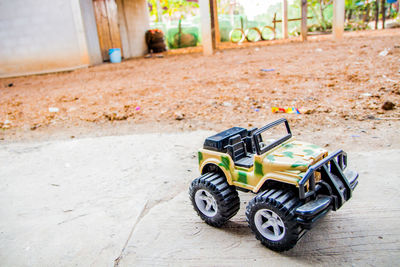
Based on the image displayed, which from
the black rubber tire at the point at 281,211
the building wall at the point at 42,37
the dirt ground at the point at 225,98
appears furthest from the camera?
the building wall at the point at 42,37

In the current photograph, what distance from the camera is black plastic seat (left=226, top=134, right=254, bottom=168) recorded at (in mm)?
2053

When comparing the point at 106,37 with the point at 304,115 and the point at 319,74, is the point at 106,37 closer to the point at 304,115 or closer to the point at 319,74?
the point at 319,74

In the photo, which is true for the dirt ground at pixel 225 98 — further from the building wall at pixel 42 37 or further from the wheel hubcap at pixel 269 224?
the building wall at pixel 42 37

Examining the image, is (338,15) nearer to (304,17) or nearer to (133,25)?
(304,17)

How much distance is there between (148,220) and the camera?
240cm

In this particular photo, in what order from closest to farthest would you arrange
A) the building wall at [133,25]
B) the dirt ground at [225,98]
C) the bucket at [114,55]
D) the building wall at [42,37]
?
the dirt ground at [225,98] → the building wall at [42,37] → the bucket at [114,55] → the building wall at [133,25]

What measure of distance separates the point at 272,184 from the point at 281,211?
0.75 ft

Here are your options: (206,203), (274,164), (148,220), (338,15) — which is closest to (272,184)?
(274,164)

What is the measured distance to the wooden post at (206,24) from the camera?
33.0ft

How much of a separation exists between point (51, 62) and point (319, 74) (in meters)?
8.82

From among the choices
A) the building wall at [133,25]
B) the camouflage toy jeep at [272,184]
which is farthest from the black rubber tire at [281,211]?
the building wall at [133,25]

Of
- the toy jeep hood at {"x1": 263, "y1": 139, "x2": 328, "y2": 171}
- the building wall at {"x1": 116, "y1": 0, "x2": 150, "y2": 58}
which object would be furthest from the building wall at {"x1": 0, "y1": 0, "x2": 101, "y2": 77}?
the toy jeep hood at {"x1": 263, "y1": 139, "x2": 328, "y2": 171}

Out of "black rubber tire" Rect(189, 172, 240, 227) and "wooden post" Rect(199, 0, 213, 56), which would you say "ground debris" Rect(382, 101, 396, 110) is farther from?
"wooden post" Rect(199, 0, 213, 56)

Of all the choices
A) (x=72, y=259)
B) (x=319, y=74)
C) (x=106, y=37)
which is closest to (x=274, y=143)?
(x=72, y=259)
